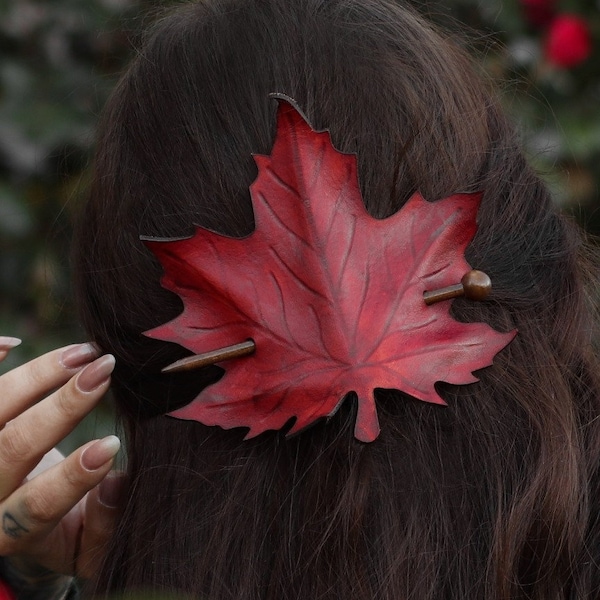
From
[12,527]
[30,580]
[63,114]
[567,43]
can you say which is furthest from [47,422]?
[567,43]

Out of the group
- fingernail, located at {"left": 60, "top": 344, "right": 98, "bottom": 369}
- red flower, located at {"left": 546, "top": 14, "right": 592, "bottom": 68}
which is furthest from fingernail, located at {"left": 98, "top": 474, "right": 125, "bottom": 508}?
red flower, located at {"left": 546, "top": 14, "right": 592, "bottom": 68}

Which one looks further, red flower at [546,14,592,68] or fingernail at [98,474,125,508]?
red flower at [546,14,592,68]

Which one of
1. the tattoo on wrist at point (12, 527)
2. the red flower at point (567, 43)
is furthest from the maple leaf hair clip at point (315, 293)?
the red flower at point (567, 43)

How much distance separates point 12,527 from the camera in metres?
1.08

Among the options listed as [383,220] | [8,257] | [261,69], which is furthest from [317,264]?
[8,257]

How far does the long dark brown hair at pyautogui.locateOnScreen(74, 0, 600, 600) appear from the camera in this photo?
939 mm

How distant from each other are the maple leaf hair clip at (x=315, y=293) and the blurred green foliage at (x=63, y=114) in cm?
106

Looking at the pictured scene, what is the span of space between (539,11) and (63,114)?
1074 mm

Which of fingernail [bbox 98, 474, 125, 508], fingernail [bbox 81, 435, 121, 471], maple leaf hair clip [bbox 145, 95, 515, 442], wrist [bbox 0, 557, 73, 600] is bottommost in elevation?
wrist [bbox 0, 557, 73, 600]

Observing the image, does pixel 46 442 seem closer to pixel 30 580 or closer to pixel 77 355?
pixel 77 355

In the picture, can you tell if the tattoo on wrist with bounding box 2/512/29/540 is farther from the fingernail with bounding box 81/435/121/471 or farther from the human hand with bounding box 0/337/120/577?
the fingernail with bounding box 81/435/121/471

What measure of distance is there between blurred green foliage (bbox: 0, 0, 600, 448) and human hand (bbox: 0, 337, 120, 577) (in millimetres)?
872

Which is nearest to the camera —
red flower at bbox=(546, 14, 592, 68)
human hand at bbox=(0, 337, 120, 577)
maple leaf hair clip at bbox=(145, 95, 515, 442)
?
maple leaf hair clip at bbox=(145, 95, 515, 442)

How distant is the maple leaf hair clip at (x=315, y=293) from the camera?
0.91 meters
